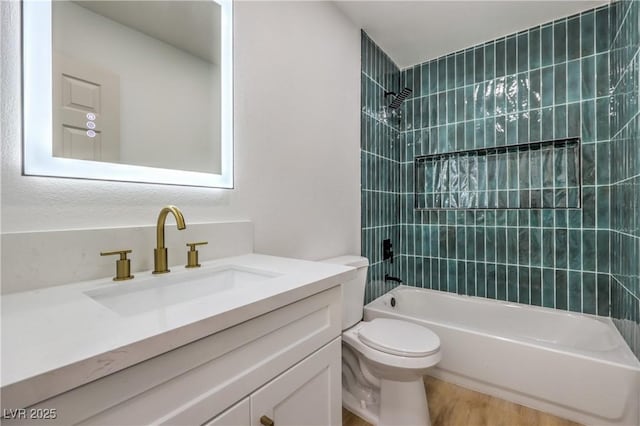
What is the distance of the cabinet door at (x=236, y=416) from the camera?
56 cm

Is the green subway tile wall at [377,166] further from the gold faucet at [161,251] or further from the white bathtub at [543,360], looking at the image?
the gold faucet at [161,251]

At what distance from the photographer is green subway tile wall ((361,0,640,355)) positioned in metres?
1.65

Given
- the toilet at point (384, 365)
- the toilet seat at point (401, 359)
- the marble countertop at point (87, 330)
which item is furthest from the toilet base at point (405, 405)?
the marble countertop at point (87, 330)

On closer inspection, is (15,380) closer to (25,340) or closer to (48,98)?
(25,340)

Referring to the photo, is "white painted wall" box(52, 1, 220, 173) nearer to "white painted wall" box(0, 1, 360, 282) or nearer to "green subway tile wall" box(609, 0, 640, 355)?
"white painted wall" box(0, 1, 360, 282)

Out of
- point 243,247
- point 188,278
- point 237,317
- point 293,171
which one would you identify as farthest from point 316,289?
point 293,171

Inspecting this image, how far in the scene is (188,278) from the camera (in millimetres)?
907

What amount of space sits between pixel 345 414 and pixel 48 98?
181 cm

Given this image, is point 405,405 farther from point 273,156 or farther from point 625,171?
point 625,171

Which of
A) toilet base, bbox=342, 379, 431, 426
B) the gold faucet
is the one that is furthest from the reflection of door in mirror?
toilet base, bbox=342, 379, 431, 426

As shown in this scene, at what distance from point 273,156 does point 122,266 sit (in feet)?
2.69

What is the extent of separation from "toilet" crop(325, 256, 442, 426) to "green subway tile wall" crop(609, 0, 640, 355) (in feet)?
3.35

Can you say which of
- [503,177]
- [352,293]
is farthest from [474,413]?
[503,177]

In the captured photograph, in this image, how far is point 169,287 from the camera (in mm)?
863
